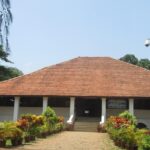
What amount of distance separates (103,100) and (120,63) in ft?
20.2

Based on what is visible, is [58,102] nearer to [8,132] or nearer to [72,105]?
[72,105]

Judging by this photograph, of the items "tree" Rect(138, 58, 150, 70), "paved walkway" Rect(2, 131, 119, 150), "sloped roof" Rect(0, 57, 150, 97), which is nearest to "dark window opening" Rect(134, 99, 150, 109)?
"sloped roof" Rect(0, 57, 150, 97)

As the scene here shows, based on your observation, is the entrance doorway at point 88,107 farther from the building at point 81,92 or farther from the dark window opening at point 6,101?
the dark window opening at point 6,101

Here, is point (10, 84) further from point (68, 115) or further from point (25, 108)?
point (68, 115)

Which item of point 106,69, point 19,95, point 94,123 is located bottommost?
point 94,123

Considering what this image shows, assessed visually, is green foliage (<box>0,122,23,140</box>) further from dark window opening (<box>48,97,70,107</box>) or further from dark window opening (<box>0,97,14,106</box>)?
dark window opening (<box>0,97,14,106</box>)

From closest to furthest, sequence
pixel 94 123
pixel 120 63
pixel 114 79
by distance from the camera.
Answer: pixel 94 123
pixel 114 79
pixel 120 63

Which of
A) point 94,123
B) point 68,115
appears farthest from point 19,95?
point 94,123

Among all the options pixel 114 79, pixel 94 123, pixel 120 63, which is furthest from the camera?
pixel 120 63

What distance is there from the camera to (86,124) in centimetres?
2920

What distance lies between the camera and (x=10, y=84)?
107ft

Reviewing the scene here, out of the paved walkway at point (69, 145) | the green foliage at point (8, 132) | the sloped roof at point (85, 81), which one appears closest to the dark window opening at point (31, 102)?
the sloped roof at point (85, 81)

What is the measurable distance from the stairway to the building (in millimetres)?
582

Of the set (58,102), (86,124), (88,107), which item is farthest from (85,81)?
(86,124)
